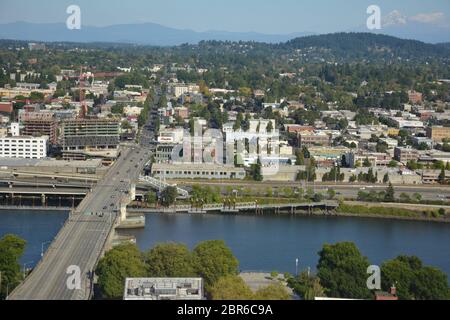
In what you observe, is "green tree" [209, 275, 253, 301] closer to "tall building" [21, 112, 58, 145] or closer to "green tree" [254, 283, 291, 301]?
"green tree" [254, 283, 291, 301]

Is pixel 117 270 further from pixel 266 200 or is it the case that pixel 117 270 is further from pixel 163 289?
pixel 266 200

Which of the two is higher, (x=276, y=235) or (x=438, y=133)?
(x=438, y=133)

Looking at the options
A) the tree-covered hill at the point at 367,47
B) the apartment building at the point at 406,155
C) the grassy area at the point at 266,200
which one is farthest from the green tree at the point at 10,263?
the tree-covered hill at the point at 367,47

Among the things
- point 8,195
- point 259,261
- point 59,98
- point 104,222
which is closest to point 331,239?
point 259,261

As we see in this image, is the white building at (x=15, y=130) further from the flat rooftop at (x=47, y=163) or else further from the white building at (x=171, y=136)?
the white building at (x=171, y=136)

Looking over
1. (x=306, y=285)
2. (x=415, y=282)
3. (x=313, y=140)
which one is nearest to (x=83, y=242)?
(x=306, y=285)
